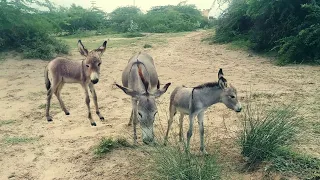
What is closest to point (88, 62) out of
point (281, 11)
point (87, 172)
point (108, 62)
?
point (87, 172)

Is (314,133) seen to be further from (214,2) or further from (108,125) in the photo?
(214,2)

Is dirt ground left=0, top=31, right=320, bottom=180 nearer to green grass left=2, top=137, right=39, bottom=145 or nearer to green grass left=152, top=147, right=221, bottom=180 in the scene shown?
green grass left=2, top=137, right=39, bottom=145

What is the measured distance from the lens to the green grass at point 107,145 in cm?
577

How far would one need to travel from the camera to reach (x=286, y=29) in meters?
14.0

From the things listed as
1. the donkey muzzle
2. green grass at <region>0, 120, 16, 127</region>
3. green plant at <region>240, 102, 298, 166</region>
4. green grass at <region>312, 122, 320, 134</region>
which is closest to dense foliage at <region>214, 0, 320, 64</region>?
green grass at <region>312, 122, 320, 134</region>

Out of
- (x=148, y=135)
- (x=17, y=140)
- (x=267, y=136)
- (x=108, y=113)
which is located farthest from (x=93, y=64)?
(x=267, y=136)

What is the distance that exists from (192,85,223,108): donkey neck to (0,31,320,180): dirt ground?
474mm

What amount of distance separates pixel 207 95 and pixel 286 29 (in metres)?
9.83

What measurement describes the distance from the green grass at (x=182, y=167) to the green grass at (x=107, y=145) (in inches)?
69.6

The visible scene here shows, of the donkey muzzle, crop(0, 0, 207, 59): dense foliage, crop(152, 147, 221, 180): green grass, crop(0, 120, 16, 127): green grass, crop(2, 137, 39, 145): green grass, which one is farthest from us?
crop(0, 0, 207, 59): dense foliage

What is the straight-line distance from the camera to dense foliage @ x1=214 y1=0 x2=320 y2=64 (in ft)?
40.5

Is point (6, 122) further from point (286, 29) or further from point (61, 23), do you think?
point (61, 23)

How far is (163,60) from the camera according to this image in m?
14.0

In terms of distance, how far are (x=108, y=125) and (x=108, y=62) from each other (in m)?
7.15
